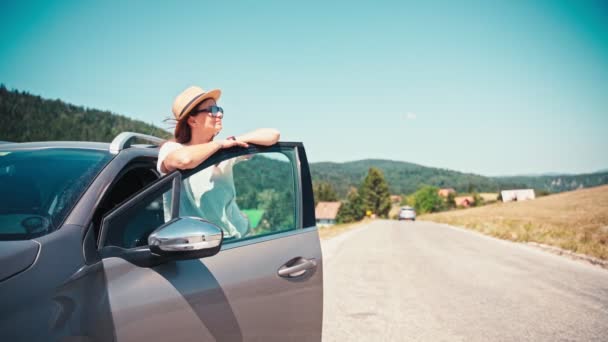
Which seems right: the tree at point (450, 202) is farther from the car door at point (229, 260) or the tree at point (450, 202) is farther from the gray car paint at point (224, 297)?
the gray car paint at point (224, 297)

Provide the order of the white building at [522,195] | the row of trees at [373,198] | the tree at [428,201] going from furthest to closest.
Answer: the tree at [428,201]
the row of trees at [373,198]
the white building at [522,195]

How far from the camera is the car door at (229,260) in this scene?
1.57 meters

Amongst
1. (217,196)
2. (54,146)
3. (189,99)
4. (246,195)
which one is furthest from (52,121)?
(217,196)

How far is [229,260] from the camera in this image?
1.90m

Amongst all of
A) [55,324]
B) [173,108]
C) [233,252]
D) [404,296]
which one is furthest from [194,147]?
[404,296]

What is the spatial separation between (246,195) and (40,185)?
39.2 inches

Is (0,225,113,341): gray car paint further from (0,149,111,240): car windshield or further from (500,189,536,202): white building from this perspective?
(500,189,536,202): white building

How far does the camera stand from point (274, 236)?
223 cm

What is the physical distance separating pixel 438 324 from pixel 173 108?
3774mm

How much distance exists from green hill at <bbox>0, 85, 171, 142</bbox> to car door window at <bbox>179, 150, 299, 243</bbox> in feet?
83.1

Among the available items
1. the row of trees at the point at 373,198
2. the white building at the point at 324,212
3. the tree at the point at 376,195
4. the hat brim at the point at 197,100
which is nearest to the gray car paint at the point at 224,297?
the hat brim at the point at 197,100

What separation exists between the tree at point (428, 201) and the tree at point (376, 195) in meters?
44.1

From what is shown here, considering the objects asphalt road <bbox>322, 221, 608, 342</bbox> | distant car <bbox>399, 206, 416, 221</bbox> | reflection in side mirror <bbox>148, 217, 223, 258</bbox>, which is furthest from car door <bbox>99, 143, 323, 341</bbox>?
distant car <bbox>399, 206, 416, 221</bbox>

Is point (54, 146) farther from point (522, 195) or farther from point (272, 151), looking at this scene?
point (522, 195)
